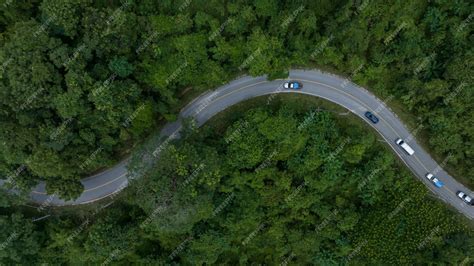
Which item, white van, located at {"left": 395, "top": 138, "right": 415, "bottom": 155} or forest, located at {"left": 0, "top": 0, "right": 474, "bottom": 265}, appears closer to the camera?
forest, located at {"left": 0, "top": 0, "right": 474, "bottom": 265}

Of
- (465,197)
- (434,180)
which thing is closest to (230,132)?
(434,180)

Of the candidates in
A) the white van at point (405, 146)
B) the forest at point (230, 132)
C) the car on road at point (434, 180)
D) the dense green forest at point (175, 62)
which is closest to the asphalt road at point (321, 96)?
the car on road at point (434, 180)

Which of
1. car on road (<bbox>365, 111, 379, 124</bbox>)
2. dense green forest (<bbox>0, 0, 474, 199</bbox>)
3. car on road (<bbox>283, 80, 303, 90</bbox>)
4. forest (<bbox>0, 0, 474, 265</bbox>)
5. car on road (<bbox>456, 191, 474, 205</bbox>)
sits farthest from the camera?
car on road (<bbox>456, 191, 474, 205</bbox>)

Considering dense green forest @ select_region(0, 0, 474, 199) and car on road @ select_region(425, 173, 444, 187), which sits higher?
dense green forest @ select_region(0, 0, 474, 199)

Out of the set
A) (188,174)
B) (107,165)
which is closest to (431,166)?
(188,174)

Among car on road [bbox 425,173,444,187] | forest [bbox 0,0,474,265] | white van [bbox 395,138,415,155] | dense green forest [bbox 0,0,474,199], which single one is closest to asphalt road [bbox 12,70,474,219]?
car on road [bbox 425,173,444,187]

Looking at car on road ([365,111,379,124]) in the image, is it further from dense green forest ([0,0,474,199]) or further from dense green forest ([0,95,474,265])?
dense green forest ([0,0,474,199])

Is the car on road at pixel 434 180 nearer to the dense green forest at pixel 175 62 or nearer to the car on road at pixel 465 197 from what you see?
the car on road at pixel 465 197
